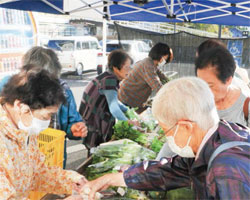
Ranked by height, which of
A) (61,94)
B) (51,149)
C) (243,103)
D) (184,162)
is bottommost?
(51,149)

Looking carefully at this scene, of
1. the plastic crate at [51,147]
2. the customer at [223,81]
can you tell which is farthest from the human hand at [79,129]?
the customer at [223,81]

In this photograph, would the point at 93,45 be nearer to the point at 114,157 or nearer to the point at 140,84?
the point at 140,84

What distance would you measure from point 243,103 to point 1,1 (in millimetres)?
3556

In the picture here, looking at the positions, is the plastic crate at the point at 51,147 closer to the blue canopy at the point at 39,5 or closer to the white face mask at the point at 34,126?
the white face mask at the point at 34,126

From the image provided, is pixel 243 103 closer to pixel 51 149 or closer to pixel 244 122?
pixel 244 122

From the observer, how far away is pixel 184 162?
152 cm

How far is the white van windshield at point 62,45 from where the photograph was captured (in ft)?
43.9

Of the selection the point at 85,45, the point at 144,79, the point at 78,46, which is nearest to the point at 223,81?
the point at 144,79

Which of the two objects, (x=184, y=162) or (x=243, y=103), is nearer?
(x=184, y=162)

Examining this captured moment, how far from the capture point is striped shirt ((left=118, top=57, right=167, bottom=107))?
4.11m

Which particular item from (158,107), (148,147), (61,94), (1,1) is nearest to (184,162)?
(158,107)

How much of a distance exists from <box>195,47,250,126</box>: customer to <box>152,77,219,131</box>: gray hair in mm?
796

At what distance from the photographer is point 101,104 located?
3078 mm

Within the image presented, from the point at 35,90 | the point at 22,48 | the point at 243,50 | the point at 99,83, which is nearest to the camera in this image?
the point at 35,90
